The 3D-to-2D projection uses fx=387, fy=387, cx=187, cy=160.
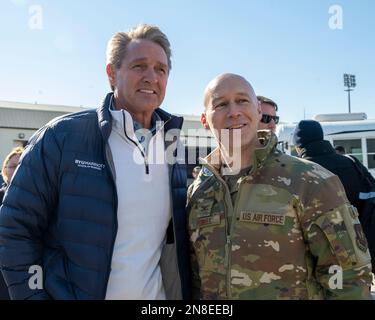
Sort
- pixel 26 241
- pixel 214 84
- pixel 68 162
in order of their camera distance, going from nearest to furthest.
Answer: pixel 26 241, pixel 68 162, pixel 214 84

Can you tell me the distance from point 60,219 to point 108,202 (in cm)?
24

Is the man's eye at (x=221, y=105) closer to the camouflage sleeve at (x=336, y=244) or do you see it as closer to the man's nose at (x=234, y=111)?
the man's nose at (x=234, y=111)

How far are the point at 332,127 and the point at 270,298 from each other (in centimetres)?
1080

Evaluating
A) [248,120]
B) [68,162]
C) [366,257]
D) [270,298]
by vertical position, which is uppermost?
[248,120]

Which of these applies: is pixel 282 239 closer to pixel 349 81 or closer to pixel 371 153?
pixel 371 153

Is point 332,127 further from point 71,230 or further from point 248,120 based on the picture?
point 71,230

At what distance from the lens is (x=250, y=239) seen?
6.41 feet

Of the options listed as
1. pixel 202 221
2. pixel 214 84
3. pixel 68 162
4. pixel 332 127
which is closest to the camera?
pixel 68 162

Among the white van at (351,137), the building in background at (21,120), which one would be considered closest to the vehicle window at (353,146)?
the white van at (351,137)

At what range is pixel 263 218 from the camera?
1956mm

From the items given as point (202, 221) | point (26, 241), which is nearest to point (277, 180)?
point (202, 221)

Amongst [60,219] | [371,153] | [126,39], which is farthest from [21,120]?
[60,219]

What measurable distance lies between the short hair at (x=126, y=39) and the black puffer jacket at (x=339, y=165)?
223 cm

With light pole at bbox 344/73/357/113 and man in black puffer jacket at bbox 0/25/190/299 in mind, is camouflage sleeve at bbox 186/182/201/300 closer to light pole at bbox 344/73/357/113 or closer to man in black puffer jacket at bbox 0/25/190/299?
man in black puffer jacket at bbox 0/25/190/299
